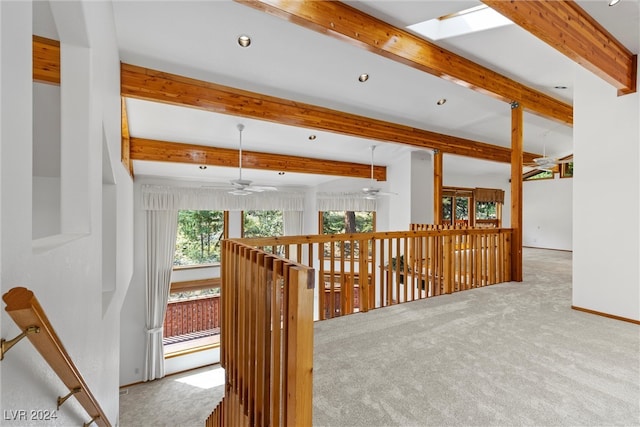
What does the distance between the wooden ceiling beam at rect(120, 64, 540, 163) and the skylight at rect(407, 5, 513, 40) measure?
1.90 metres

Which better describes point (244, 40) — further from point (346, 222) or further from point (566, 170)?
point (566, 170)

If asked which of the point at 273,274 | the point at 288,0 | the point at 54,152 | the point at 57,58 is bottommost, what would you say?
the point at 273,274

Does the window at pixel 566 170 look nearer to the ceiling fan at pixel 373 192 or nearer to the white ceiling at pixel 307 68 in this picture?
the white ceiling at pixel 307 68

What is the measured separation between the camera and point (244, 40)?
3.14 meters

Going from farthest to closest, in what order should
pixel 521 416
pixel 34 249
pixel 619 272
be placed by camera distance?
pixel 619 272 < pixel 521 416 < pixel 34 249

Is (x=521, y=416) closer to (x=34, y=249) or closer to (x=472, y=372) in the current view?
(x=472, y=372)

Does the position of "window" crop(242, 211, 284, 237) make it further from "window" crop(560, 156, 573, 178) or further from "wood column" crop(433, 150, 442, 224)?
"window" crop(560, 156, 573, 178)

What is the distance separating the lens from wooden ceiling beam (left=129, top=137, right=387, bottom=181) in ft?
17.5

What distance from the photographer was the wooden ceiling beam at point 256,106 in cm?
340

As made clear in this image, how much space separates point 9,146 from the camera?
76 cm

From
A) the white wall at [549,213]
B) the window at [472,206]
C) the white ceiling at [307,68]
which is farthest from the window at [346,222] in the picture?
the white wall at [549,213]

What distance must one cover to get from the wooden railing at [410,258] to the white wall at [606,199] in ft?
3.62

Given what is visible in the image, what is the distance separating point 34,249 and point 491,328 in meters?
3.06

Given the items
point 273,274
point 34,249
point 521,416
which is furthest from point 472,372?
point 34,249
